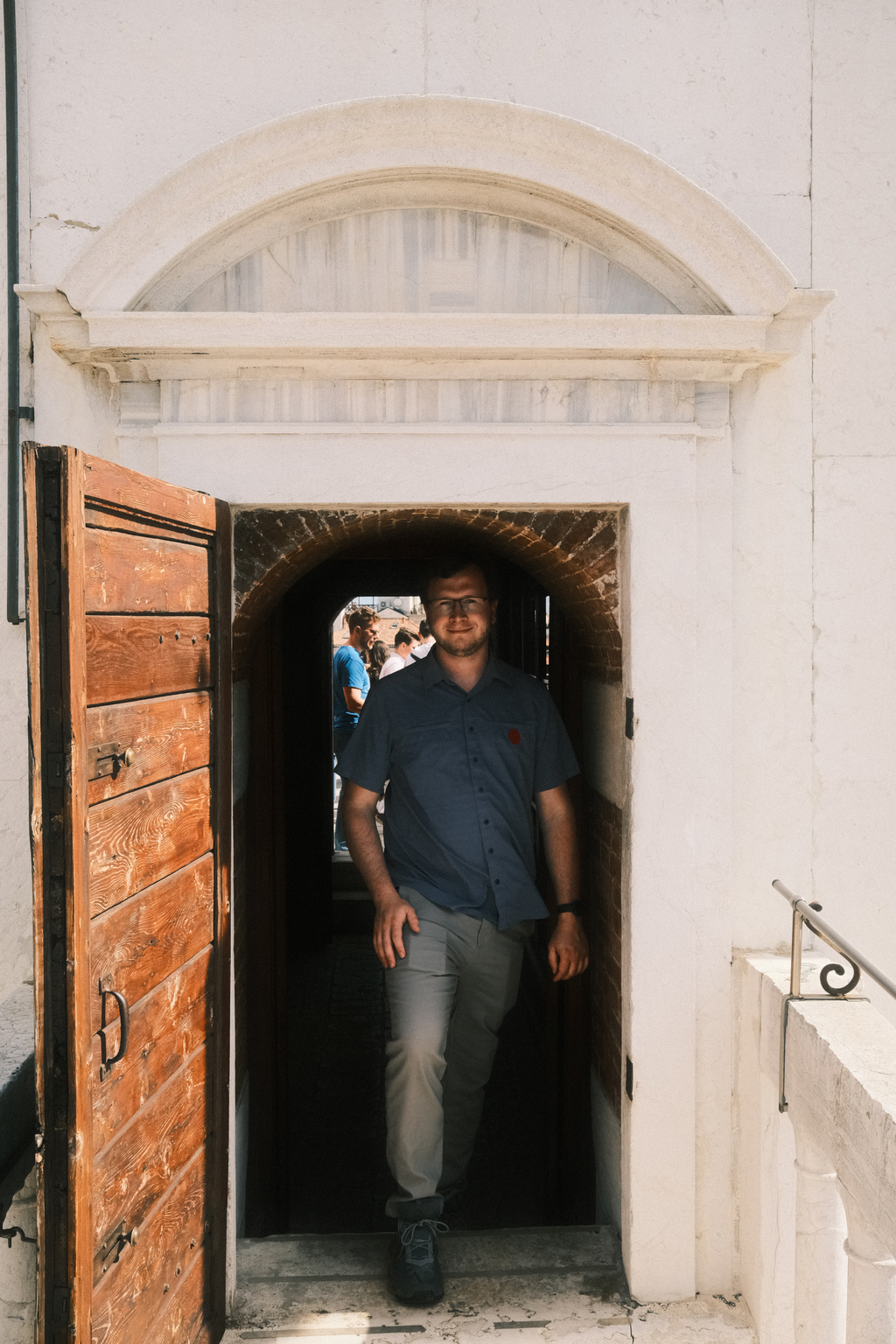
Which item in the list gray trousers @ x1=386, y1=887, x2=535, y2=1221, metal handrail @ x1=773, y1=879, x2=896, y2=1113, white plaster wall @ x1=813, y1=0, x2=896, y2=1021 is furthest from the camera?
gray trousers @ x1=386, y1=887, x2=535, y2=1221

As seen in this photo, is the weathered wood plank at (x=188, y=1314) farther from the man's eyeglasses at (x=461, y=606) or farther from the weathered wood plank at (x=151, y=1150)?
the man's eyeglasses at (x=461, y=606)

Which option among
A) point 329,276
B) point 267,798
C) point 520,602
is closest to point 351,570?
point 520,602

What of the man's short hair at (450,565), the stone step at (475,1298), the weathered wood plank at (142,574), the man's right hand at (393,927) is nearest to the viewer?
the weathered wood plank at (142,574)

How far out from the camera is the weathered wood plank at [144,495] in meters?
2.04

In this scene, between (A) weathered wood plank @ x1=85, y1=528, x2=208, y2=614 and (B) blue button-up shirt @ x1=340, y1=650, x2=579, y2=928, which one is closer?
(A) weathered wood plank @ x1=85, y1=528, x2=208, y2=614

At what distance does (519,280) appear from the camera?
287cm

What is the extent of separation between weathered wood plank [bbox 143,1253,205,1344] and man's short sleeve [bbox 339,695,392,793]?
58.9 inches

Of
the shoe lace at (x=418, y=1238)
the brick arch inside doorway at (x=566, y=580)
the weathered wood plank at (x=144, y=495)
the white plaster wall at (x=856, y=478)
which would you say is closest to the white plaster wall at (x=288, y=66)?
the white plaster wall at (x=856, y=478)

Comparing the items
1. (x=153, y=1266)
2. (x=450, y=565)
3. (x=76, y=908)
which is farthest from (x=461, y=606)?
(x=153, y=1266)

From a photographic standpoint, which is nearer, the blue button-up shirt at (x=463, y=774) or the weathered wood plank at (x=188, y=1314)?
the weathered wood plank at (x=188, y=1314)

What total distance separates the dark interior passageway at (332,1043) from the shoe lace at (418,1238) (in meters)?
0.84

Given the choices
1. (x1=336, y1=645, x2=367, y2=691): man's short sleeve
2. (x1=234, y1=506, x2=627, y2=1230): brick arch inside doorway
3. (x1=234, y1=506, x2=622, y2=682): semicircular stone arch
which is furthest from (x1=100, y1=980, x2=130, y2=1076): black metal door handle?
(x1=336, y1=645, x2=367, y2=691): man's short sleeve

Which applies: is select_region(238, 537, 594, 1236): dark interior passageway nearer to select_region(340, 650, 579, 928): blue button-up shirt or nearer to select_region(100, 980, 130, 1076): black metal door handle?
select_region(340, 650, 579, 928): blue button-up shirt

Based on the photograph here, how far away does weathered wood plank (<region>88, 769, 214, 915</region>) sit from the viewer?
2068 millimetres
